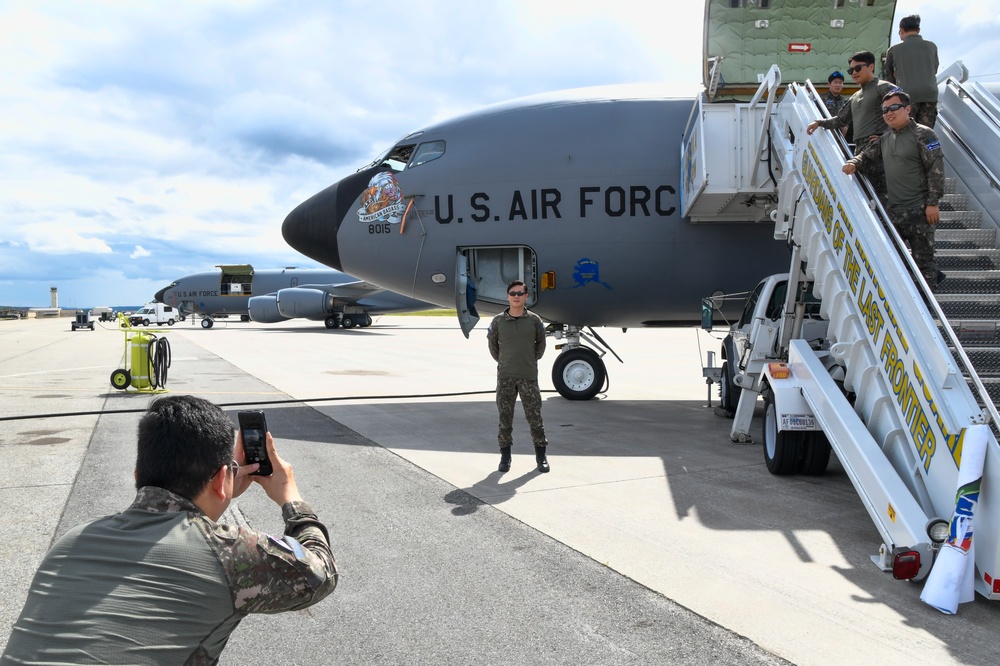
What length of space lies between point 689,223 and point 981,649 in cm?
794

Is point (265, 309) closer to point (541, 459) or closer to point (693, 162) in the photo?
point (693, 162)

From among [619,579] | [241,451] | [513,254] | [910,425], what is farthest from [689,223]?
[241,451]

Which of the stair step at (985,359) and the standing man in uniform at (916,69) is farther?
the standing man in uniform at (916,69)

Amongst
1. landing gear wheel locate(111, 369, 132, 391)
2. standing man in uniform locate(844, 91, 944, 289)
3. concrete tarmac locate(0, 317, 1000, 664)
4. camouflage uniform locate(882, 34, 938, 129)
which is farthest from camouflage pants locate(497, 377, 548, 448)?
landing gear wheel locate(111, 369, 132, 391)

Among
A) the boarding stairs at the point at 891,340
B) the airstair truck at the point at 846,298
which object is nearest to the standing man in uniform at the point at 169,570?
the airstair truck at the point at 846,298

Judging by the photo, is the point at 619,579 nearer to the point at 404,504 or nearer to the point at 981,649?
the point at 981,649

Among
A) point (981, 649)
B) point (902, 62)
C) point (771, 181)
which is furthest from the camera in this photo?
point (771, 181)

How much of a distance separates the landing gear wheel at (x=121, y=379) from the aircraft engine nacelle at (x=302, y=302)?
26227mm

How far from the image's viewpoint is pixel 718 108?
9156 millimetres

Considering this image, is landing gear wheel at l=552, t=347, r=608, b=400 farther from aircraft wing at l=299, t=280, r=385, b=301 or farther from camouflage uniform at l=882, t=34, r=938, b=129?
aircraft wing at l=299, t=280, r=385, b=301

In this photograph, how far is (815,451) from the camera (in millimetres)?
6566

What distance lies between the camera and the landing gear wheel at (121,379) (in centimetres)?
1319

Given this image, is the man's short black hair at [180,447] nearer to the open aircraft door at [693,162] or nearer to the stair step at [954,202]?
the stair step at [954,202]

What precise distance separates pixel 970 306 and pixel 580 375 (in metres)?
6.58
